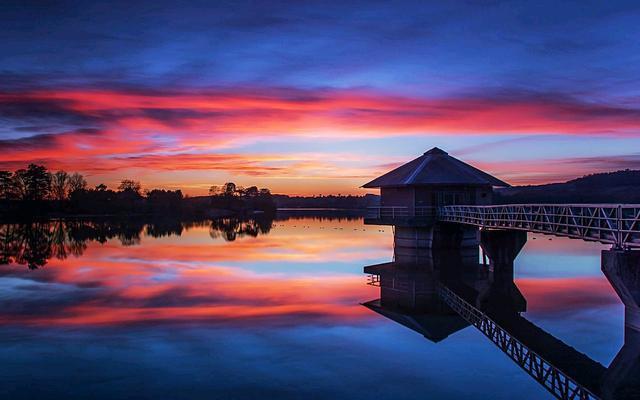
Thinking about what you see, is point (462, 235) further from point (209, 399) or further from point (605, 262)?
point (209, 399)

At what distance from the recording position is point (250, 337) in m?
16.0

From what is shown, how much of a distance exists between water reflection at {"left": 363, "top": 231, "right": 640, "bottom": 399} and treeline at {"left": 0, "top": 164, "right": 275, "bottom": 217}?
10364 centimetres

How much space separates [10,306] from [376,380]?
1501cm

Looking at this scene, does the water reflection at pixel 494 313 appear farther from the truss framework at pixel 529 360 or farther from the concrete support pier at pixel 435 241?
the concrete support pier at pixel 435 241

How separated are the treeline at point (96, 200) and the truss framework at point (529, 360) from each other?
112 meters

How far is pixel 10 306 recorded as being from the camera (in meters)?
20.6

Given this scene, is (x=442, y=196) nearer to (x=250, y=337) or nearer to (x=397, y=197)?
(x=397, y=197)

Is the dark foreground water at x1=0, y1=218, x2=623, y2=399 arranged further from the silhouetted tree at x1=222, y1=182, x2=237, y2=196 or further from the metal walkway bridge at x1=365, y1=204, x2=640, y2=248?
the silhouetted tree at x1=222, y1=182, x2=237, y2=196

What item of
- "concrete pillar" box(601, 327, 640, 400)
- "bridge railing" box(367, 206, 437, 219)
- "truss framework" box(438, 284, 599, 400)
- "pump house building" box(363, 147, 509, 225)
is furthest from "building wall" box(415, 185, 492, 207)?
"concrete pillar" box(601, 327, 640, 400)

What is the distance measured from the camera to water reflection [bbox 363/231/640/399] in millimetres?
12086

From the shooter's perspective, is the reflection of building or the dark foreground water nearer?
the dark foreground water

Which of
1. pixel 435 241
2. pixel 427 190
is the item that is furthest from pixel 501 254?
pixel 427 190

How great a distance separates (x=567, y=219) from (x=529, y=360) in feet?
26.3

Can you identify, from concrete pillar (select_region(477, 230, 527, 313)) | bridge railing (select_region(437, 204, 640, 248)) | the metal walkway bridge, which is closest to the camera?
bridge railing (select_region(437, 204, 640, 248))
